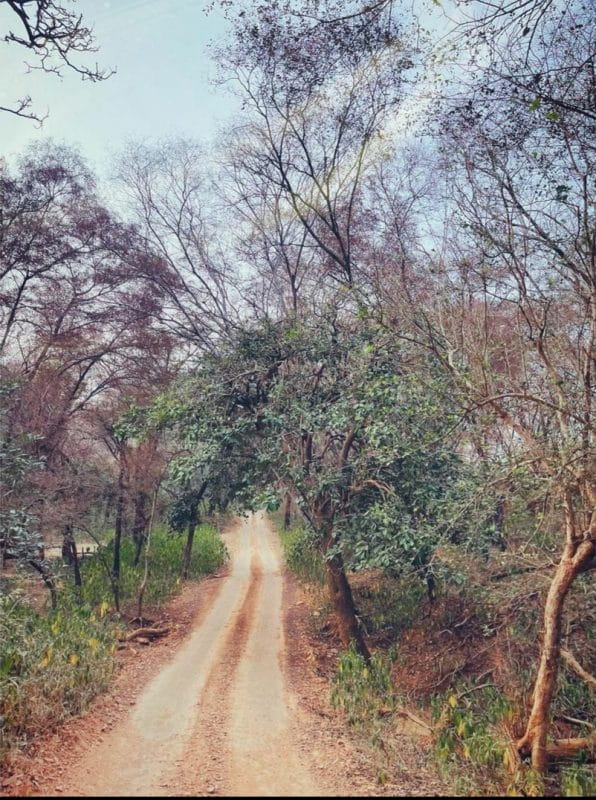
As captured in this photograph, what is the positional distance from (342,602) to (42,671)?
4852 mm

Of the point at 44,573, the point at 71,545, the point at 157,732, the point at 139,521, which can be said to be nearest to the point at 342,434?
the point at 157,732

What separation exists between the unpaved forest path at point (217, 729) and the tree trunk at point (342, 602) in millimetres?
1226

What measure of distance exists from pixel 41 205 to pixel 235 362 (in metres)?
5.83

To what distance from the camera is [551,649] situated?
178 inches

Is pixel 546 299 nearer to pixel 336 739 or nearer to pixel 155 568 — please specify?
pixel 336 739

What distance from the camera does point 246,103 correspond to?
908cm

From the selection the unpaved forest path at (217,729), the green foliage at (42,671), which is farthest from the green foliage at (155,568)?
the green foliage at (42,671)

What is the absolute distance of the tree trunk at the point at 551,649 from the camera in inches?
175

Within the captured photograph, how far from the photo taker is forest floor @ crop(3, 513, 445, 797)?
3098 millimetres

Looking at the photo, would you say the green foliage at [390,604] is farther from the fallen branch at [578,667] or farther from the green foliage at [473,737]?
the fallen branch at [578,667]

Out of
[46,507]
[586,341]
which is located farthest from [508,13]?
[46,507]

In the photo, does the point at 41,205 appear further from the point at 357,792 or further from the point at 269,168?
the point at 357,792

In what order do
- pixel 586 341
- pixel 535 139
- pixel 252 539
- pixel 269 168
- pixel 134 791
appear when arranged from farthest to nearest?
pixel 252 539, pixel 269 168, pixel 586 341, pixel 535 139, pixel 134 791

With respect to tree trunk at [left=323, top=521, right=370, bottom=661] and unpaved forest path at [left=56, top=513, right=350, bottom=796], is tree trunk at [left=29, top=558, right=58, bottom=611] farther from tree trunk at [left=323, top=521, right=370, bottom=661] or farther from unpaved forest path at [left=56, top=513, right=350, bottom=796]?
A: tree trunk at [left=323, top=521, right=370, bottom=661]
